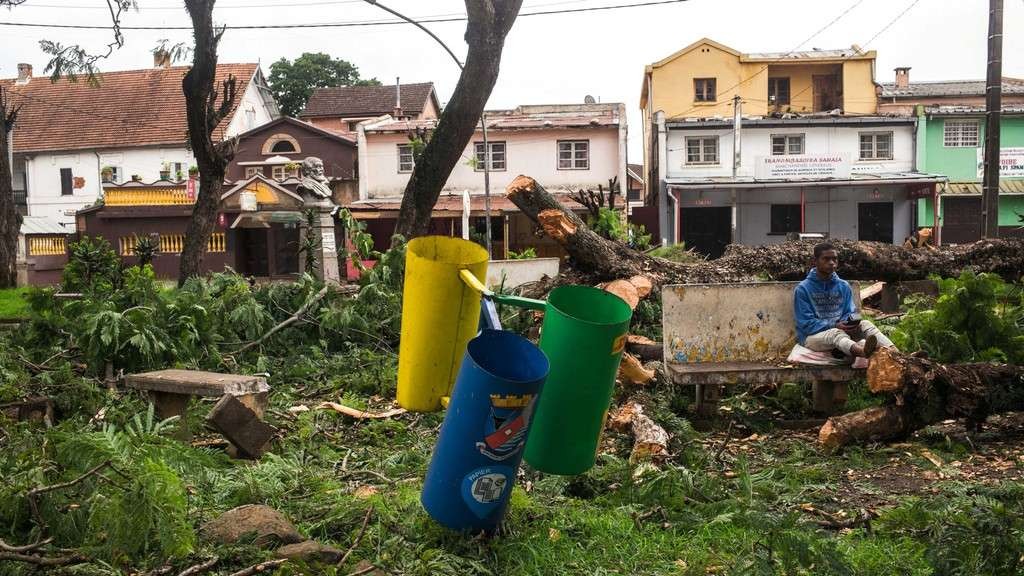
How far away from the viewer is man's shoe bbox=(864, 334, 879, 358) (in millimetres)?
6410

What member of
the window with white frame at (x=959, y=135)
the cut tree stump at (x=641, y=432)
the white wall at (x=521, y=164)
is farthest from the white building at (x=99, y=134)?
the cut tree stump at (x=641, y=432)

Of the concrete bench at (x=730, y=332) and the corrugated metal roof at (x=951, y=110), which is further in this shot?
the corrugated metal roof at (x=951, y=110)

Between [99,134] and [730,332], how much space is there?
39.2m

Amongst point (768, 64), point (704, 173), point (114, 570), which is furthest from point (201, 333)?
point (768, 64)

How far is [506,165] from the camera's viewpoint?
109 feet

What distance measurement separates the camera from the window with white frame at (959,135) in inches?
1382

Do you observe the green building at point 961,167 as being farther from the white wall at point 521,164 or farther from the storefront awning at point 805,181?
the white wall at point 521,164

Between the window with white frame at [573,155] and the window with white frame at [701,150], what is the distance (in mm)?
4281

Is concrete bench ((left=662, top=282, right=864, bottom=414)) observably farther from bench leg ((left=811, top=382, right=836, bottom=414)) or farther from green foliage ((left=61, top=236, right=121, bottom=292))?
green foliage ((left=61, top=236, right=121, bottom=292))

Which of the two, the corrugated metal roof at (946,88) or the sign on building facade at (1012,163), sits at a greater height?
the corrugated metal roof at (946,88)

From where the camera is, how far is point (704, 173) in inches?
1357

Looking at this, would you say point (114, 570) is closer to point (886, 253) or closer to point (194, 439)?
point (194, 439)

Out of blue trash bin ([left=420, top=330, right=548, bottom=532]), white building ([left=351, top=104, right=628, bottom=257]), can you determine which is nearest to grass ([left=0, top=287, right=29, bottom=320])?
blue trash bin ([left=420, top=330, right=548, bottom=532])

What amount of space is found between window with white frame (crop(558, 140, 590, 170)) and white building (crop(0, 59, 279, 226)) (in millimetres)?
15052
